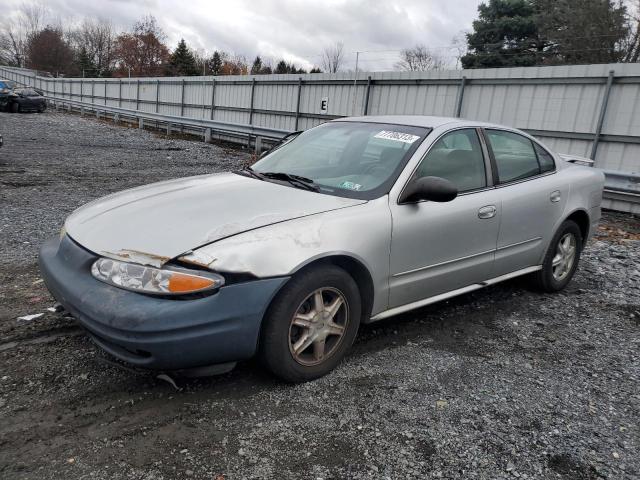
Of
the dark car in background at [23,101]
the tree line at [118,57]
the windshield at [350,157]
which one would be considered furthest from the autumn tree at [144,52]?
the windshield at [350,157]

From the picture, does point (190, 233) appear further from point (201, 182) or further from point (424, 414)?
point (424, 414)

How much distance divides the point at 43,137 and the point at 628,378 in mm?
18656

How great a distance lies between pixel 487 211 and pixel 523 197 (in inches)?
21.8

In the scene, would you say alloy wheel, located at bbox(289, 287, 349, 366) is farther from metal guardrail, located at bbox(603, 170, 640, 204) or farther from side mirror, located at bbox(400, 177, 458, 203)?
metal guardrail, located at bbox(603, 170, 640, 204)

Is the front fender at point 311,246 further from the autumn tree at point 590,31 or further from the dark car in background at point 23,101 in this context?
the autumn tree at point 590,31

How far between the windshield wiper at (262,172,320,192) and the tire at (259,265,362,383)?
2.34ft

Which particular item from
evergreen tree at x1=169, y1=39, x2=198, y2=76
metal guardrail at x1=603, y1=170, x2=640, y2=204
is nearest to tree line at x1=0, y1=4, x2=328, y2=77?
evergreen tree at x1=169, y1=39, x2=198, y2=76

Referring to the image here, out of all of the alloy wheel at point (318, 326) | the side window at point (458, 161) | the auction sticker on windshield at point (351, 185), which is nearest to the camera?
the alloy wheel at point (318, 326)

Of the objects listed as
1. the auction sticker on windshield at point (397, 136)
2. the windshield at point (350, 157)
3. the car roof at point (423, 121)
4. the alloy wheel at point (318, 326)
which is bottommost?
the alloy wheel at point (318, 326)

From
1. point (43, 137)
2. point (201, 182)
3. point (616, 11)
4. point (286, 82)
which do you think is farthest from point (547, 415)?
point (616, 11)

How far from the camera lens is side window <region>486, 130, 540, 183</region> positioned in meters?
4.21

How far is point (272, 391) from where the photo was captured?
292 centimetres

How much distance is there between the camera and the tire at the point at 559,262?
4.70 meters

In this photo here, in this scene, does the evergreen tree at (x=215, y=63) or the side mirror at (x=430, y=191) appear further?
the evergreen tree at (x=215, y=63)
